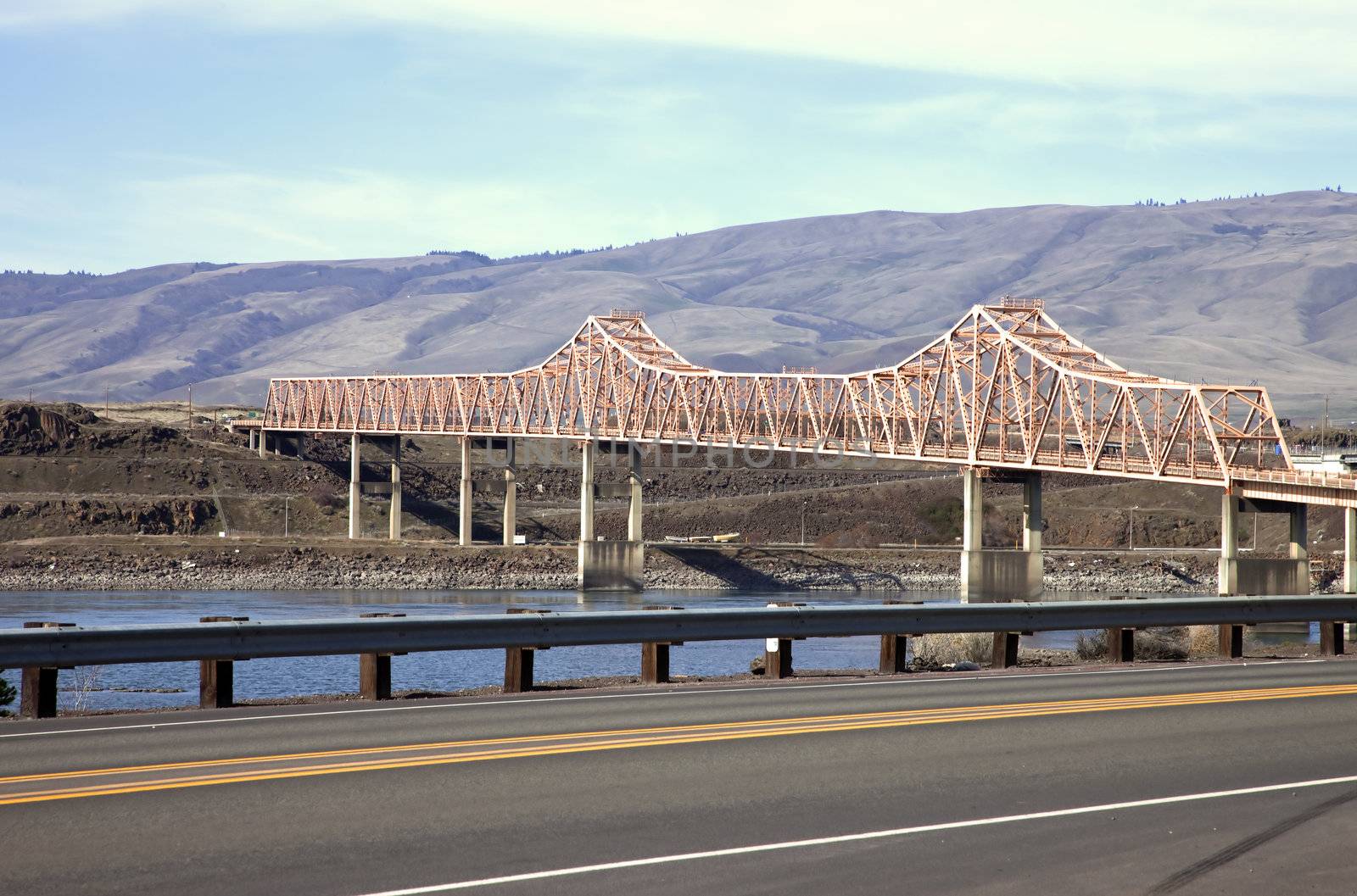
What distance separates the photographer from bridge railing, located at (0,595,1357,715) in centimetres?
2127

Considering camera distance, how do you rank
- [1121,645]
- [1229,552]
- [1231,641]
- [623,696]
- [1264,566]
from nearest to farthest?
[623,696] → [1121,645] → [1231,641] → [1229,552] → [1264,566]

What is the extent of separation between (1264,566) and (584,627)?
76233mm

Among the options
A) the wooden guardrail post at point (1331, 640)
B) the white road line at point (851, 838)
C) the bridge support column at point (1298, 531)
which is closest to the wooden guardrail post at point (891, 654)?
the wooden guardrail post at point (1331, 640)

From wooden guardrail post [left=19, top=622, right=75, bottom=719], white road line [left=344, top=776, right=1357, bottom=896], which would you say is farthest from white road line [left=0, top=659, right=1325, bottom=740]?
white road line [left=344, top=776, right=1357, bottom=896]

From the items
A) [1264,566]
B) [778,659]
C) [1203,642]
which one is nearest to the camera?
[778,659]

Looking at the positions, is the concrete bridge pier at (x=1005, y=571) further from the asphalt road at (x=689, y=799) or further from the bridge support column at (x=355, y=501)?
the asphalt road at (x=689, y=799)

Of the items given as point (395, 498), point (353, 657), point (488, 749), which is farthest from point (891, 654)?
point (395, 498)

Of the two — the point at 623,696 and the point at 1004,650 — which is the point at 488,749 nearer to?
the point at 623,696

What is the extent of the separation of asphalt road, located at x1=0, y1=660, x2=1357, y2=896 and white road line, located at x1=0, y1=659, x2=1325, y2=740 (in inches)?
4.3

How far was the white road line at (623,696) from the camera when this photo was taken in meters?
20.2

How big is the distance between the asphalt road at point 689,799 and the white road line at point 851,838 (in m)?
0.04

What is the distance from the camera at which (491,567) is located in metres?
120

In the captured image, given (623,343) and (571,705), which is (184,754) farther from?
(623,343)

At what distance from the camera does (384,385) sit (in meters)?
176
